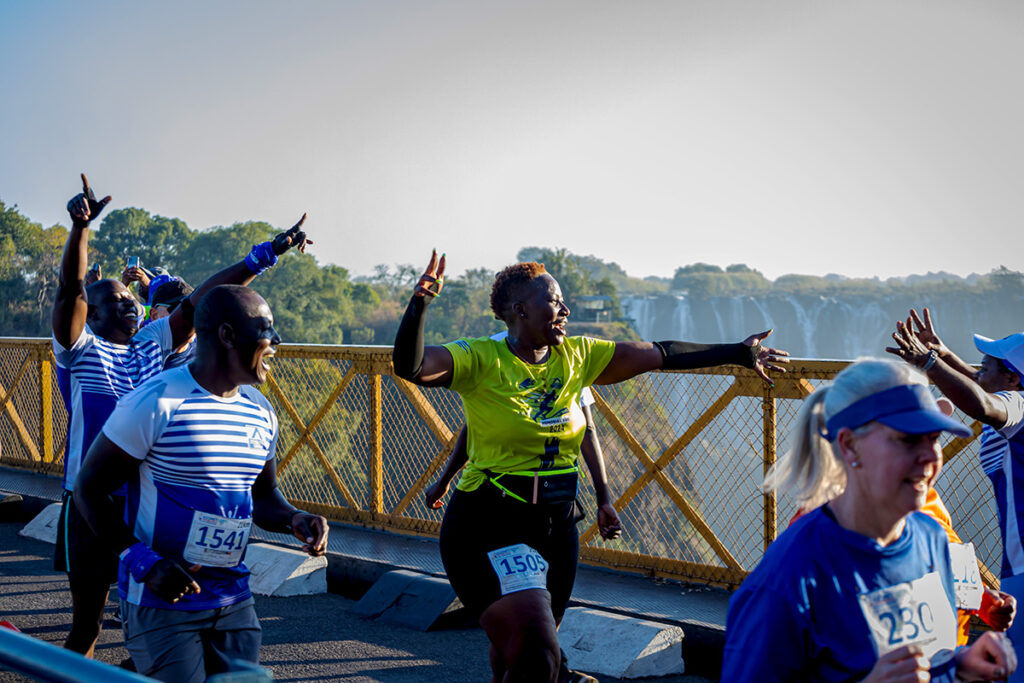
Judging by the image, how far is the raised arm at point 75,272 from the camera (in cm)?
414

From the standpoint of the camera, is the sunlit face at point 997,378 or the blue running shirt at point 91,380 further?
the blue running shirt at point 91,380

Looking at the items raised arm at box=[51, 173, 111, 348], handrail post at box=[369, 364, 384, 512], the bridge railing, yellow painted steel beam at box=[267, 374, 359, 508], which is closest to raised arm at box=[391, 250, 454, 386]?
raised arm at box=[51, 173, 111, 348]

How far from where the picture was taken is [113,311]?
15.9 feet

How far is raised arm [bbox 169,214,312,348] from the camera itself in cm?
446

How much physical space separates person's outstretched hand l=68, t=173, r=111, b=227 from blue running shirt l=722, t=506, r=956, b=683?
3.20 meters

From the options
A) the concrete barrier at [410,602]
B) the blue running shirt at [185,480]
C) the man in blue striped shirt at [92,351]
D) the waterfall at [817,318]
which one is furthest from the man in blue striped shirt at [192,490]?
the waterfall at [817,318]

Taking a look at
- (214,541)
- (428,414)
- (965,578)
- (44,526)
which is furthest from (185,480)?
(44,526)

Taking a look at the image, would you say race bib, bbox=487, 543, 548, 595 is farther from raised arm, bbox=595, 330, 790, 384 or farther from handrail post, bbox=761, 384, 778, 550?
handrail post, bbox=761, 384, 778, 550

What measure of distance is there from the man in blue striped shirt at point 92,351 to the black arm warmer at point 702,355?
1.88m

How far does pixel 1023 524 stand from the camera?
372cm

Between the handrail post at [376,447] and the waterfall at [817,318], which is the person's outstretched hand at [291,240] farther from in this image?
the waterfall at [817,318]

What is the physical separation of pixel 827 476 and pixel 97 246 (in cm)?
9300

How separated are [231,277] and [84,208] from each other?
2.17 ft

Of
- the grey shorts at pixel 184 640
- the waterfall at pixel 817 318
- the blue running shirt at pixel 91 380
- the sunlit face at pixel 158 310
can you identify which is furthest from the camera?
the waterfall at pixel 817 318
